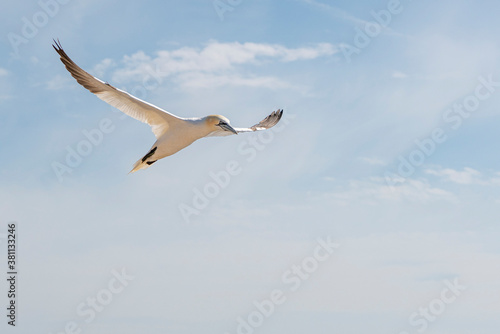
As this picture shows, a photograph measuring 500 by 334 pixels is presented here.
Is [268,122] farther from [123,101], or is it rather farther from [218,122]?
[123,101]

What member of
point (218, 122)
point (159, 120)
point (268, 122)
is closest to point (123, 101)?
point (159, 120)

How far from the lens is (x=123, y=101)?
18906 millimetres

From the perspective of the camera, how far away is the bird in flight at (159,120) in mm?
18562

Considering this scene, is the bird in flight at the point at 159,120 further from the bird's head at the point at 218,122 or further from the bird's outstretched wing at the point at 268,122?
the bird's outstretched wing at the point at 268,122

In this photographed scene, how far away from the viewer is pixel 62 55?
61.3ft

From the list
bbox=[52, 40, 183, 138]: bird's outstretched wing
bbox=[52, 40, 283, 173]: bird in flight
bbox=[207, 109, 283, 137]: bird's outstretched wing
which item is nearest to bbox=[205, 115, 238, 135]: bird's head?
bbox=[52, 40, 283, 173]: bird in flight

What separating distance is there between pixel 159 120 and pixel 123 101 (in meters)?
1.06

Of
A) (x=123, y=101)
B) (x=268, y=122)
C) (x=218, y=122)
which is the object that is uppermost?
(x=268, y=122)

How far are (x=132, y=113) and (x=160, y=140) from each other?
3.56 ft

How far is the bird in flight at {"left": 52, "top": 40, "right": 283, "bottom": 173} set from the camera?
18.6 m

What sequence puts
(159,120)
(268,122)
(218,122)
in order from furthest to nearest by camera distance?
(268,122), (159,120), (218,122)

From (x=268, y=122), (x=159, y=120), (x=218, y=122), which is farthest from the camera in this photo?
(x=268, y=122)

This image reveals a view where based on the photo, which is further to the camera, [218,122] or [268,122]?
[268,122]

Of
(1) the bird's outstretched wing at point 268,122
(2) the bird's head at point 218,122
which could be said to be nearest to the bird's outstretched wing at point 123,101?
(2) the bird's head at point 218,122
